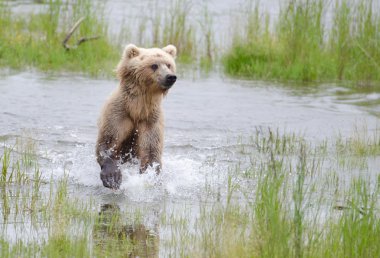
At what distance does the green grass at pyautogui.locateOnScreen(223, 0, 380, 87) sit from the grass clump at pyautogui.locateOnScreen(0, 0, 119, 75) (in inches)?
93.6

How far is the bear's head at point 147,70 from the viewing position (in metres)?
7.56

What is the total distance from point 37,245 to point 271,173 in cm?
161

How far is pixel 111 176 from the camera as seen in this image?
7.62 meters

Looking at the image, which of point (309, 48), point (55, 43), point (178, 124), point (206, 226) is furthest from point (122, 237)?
point (309, 48)

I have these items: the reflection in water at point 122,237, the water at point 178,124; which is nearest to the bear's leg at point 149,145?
the water at point 178,124

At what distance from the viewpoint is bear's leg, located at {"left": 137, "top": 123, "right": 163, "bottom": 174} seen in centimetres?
782

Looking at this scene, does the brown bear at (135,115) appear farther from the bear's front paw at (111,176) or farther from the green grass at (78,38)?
the green grass at (78,38)

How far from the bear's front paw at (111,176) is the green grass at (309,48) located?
7448mm

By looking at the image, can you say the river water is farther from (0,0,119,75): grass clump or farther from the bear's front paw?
(0,0,119,75): grass clump

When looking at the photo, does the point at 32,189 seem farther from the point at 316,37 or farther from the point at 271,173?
the point at 316,37

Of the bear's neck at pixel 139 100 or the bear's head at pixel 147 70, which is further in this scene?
the bear's neck at pixel 139 100

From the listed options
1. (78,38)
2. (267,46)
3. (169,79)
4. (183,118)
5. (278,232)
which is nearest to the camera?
(278,232)

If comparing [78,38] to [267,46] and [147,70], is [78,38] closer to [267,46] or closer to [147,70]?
[267,46]

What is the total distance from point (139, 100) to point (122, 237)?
213 cm
